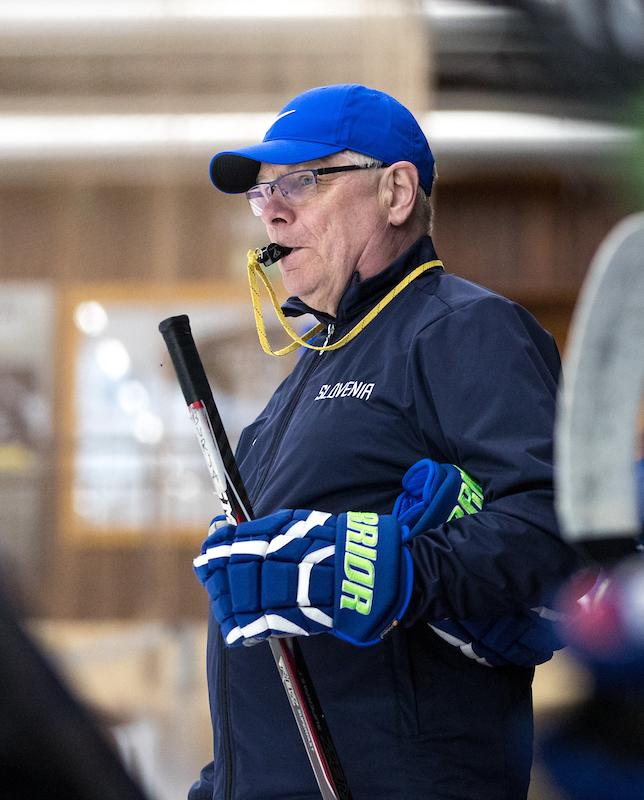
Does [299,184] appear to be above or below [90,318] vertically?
above

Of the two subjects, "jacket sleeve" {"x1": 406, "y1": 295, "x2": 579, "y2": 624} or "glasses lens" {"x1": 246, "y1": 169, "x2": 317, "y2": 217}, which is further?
"glasses lens" {"x1": 246, "y1": 169, "x2": 317, "y2": 217}

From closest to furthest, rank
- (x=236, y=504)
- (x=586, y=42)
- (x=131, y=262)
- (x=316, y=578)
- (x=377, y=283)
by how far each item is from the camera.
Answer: (x=316, y=578), (x=236, y=504), (x=377, y=283), (x=131, y=262), (x=586, y=42)

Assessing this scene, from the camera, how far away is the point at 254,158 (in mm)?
1185

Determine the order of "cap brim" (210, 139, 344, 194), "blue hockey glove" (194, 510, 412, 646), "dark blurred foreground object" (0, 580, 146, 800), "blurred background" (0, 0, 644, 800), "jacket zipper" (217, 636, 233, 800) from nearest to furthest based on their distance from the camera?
"dark blurred foreground object" (0, 580, 146, 800), "blue hockey glove" (194, 510, 412, 646), "jacket zipper" (217, 636, 233, 800), "cap brim" (210, 139, 344, 194), "blurred background" (0, 0, 644, 800)

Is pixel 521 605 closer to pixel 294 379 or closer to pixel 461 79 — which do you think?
pixel 294 379

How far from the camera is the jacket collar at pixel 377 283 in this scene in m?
1.15

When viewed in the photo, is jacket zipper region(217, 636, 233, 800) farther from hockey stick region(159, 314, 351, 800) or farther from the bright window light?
the bright window light

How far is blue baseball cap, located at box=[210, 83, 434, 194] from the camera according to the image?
117 cm

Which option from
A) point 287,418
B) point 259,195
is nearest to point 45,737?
point 287,418

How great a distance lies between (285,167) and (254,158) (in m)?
0.03

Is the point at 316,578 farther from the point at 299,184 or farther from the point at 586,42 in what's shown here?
the point at 586,42

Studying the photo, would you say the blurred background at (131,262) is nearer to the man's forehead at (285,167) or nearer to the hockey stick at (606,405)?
the man's forehead at (285,167)

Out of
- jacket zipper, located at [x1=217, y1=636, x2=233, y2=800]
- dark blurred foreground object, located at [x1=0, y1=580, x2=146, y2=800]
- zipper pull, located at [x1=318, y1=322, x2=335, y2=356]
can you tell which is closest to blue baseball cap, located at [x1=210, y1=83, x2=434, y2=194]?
zipper pull, located at [x1=318, y1=322, x2=335, y2=356]

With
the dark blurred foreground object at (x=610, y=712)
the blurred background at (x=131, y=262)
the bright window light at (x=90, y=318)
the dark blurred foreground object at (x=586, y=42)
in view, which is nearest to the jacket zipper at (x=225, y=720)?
the dark blurred foreground object at (x=610, y=712)
